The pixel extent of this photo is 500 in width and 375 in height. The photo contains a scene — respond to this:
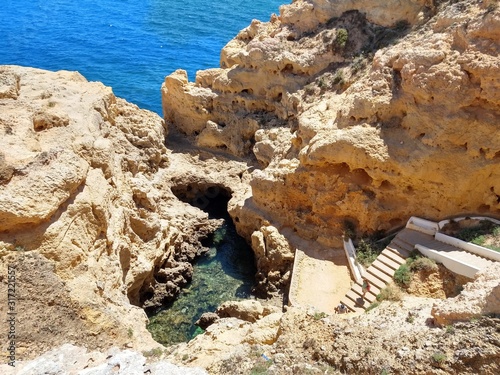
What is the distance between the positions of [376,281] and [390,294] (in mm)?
919

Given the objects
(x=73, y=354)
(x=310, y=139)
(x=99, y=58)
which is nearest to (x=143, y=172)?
(x=310, y=139)

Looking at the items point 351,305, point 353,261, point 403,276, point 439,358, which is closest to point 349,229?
point 353,261

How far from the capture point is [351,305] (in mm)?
16328

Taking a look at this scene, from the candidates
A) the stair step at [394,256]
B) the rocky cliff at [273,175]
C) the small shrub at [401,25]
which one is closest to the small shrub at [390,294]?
the stair step at [394,256]

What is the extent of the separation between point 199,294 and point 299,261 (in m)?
5.07

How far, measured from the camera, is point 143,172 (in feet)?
76.1

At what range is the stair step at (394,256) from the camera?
16797 millimetres

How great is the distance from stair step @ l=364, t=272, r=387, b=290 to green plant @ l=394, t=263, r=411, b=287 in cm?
50

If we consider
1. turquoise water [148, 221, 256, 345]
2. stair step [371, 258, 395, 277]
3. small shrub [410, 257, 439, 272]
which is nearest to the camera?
small shrub [410, 257, 439, 272]

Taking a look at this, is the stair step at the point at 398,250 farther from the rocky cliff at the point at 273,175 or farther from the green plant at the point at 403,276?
the rocky cliff at the point at 273,175

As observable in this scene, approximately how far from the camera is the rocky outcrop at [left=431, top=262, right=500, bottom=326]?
10156mm

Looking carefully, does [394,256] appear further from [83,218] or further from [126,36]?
[126,36]

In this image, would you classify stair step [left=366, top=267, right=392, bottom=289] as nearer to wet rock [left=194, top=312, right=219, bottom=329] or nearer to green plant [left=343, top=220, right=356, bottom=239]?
green plant [left=343, top=220, right=356, bottom=239]

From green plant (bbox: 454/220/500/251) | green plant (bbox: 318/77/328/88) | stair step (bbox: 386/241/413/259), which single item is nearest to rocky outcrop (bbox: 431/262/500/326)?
green plant (bbox: 454/220/500/251)
